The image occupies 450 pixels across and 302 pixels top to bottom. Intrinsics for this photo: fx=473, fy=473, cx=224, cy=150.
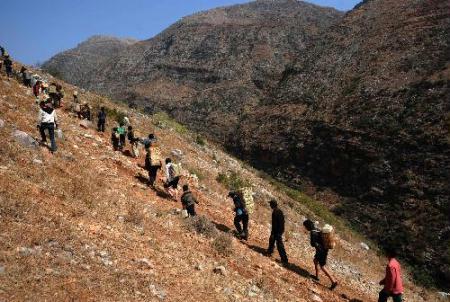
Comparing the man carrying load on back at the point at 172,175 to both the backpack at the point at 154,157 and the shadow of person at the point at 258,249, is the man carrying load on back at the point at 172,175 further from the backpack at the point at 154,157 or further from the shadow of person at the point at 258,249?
the shadow of person at the point at 258,249

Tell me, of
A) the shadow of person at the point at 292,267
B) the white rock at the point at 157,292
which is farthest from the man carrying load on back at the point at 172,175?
the white rock at the point at 157,292

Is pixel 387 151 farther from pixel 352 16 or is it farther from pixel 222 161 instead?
pixel 352 16

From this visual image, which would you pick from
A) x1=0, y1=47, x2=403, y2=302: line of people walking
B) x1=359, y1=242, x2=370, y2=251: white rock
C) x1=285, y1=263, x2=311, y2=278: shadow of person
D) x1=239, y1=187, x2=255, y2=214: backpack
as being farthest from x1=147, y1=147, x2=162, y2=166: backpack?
x1=359, y1=242, x2=370, y2=251: white rock

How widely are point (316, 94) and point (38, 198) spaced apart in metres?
42.0

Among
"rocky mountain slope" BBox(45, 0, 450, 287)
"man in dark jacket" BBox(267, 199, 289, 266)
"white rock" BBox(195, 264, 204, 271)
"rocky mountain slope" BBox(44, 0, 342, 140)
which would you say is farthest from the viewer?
"rocky mountain slope" BBox(44, 0, 342, 140)

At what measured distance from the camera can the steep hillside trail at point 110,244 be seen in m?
8.54

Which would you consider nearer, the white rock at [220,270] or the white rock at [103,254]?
the white rock at [103,254]

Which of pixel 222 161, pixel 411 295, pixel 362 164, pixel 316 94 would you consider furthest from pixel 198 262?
pixel 316 94

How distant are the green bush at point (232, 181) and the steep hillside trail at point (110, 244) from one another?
4.80 m

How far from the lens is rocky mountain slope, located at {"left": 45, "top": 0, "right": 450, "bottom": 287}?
32.0 meters

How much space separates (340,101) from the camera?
4606 centimetres

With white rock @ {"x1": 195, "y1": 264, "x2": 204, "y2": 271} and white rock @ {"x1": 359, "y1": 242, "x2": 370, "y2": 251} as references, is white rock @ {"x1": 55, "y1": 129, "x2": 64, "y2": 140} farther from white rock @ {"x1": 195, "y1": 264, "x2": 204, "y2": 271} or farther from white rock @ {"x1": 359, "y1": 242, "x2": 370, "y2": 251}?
white rock @ {"x1": 359, "y1": 242, "x2": 370, "y2": 251}

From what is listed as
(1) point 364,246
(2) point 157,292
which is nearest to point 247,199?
(2) point 157,292

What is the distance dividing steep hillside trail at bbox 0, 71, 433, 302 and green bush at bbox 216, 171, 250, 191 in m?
4.80
